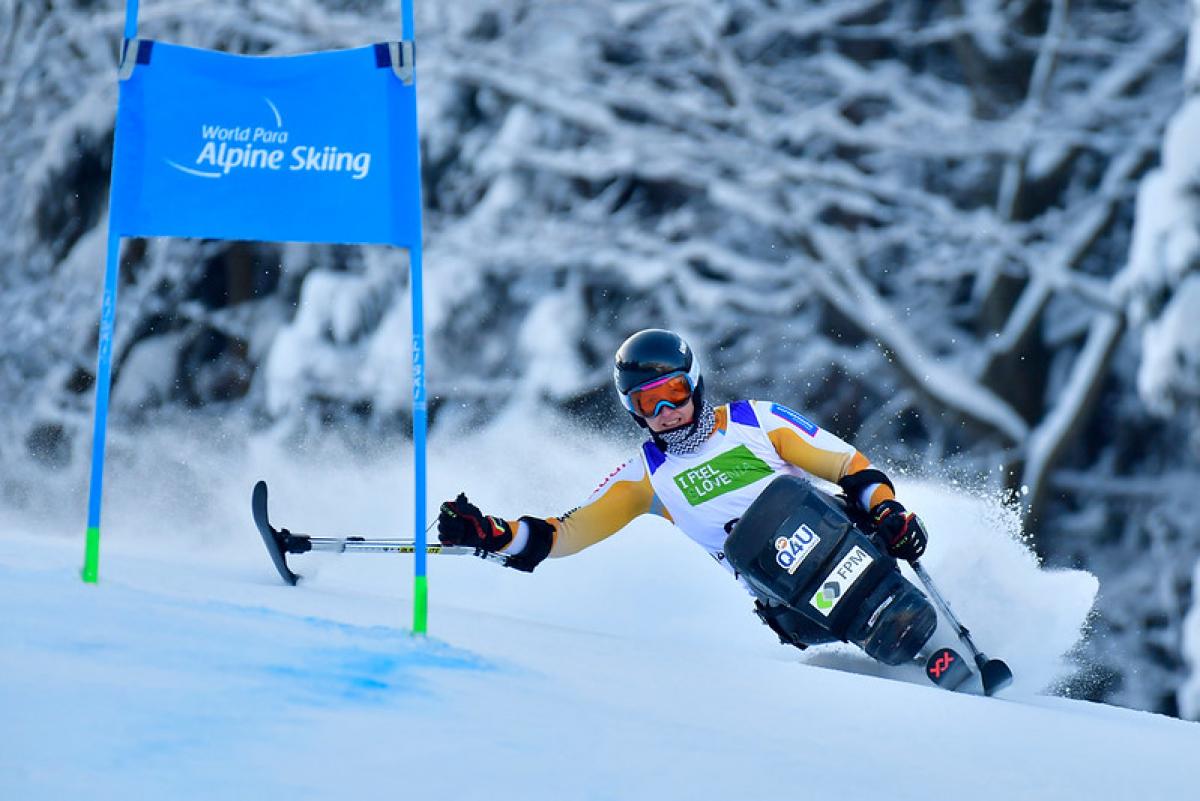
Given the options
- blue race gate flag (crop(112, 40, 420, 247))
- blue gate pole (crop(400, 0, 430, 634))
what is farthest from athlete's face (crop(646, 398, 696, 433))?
blue race gate flag (crop(112, 40, 420, 247))

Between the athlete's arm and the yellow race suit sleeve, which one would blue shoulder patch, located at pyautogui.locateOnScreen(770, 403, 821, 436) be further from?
the yellow race suit sleeve

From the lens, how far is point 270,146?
14.1ft

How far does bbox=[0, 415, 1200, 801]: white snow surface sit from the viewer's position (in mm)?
2561

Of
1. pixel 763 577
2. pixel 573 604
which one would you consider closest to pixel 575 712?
pixel 763 577

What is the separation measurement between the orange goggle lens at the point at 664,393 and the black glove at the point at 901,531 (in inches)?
31.5

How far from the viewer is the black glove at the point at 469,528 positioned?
514cm

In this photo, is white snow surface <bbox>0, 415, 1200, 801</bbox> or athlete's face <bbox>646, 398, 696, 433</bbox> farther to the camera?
athlete's face <bbox>646, 398, 696, 433</bbox>

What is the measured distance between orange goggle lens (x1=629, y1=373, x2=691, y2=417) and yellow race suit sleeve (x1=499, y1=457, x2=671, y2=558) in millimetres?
421

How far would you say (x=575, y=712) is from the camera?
3.22m

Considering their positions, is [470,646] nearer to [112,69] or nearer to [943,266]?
[943,266]

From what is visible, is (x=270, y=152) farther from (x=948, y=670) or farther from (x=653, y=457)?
(x=948, y=670)

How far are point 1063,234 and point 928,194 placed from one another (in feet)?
3.58

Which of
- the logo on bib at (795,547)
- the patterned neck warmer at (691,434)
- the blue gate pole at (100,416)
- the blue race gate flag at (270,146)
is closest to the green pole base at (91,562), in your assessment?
the blue gate pole at (100,416)

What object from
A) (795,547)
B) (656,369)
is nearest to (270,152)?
(656,369)
